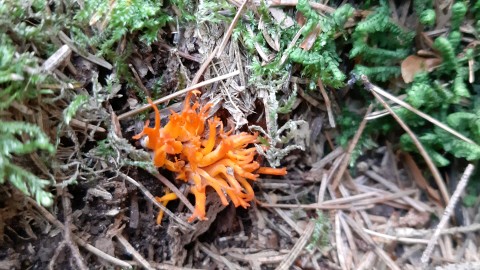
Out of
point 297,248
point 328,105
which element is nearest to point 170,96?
point 328,105

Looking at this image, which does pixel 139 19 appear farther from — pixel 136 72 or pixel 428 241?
pixel 428 241

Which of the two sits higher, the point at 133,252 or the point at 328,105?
the point at 328,105

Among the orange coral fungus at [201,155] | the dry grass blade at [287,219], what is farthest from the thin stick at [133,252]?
the dry grass blade at [287,219]

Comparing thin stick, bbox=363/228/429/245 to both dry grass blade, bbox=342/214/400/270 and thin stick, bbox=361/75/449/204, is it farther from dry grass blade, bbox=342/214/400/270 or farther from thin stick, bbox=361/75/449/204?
thin stick, bbox=361/75/449/204

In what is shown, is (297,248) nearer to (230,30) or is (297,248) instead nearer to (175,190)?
(175,190)

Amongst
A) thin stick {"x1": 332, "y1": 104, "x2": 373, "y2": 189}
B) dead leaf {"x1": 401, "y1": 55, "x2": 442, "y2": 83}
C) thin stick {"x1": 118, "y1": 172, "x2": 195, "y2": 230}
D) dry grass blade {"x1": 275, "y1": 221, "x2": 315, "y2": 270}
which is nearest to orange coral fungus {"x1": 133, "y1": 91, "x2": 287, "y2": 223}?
thin stick {"x1": 118, "y1": 172, "x2": 195, "y2": 230}
